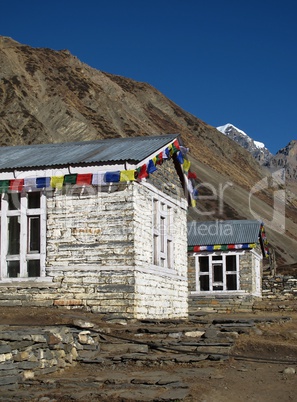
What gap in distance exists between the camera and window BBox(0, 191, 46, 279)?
16203mm

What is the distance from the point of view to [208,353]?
12219 mm

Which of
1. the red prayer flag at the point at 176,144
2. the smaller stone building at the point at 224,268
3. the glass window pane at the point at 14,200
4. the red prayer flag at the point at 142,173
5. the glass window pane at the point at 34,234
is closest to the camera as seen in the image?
the red prayer flag at the point at 142,173

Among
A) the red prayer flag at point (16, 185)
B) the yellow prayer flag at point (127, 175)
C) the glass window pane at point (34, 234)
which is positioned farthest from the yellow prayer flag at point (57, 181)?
the yellow prayer flag at point (127, 175)

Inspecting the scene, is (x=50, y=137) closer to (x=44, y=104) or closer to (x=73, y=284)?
(x=44, y=104)

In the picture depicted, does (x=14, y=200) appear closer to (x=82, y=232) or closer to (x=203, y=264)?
(x=82, y=232)

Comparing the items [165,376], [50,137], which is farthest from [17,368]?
[50,137]

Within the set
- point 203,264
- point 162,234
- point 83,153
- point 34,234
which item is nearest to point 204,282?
point 203,264

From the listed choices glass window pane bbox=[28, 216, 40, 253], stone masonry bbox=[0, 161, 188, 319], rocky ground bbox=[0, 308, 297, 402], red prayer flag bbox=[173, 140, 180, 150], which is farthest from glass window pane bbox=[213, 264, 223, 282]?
glass window pane bbox=[28, 216, 40, 253]

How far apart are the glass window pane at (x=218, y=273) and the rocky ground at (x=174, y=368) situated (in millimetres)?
13824

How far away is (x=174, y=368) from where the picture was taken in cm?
1142

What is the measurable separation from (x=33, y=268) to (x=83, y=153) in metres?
3.24

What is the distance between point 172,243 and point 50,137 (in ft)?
201

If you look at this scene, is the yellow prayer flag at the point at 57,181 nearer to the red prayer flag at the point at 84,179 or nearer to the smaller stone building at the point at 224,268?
the red prayer flag at the point at 84,179

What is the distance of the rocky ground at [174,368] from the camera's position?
9.34 m
